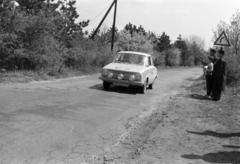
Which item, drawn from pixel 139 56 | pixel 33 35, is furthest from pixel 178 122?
pixel 33 35

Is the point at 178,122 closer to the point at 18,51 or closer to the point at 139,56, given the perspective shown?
the point at 139,56

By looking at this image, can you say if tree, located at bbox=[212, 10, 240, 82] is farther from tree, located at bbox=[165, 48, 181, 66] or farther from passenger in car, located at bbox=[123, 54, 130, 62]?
tree, located at bbox=[165, 48, 181, 66]

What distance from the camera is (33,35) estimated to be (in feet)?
53.3

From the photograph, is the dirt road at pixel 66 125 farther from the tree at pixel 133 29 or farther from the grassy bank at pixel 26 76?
the tree at pixel 133 29

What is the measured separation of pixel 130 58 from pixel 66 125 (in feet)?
25.4

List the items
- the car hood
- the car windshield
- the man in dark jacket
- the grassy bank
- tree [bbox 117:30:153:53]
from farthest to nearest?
tree [bbox 117:30:153:53], the car windshield, the grassy bank, the car hood, the man in dark jacket

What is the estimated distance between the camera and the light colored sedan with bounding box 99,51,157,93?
1246 centimetres

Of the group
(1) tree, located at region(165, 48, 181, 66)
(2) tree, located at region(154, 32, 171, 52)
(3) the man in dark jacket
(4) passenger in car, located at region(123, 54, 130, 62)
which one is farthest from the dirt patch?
(1) tree, located at region(165, 48, 181, 66)

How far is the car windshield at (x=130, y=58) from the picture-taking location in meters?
13.8

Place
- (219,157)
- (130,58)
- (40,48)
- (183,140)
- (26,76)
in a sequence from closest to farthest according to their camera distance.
Answer: (219,157) < (183,140) < (130,58) < (26,76) < (40,48)

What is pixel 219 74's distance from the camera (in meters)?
11.6

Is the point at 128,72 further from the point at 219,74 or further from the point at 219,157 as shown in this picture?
the point at 219,157

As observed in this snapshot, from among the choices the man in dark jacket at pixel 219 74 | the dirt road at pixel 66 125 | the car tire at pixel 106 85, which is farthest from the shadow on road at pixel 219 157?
the car tire at pixel 106 85

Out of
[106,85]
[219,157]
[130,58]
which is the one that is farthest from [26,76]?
[219,157]
